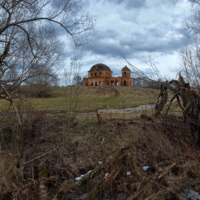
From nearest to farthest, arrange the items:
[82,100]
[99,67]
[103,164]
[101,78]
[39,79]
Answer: [103,164]
[39,79]
[82,100]
[101,78]
[99,67]

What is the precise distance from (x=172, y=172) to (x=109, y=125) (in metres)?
3.70

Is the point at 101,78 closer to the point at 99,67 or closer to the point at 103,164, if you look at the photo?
the point at 99,67

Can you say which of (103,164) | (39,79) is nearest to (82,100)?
(39,79)

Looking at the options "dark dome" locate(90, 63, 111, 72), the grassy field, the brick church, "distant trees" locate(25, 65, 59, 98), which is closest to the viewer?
the grassy field

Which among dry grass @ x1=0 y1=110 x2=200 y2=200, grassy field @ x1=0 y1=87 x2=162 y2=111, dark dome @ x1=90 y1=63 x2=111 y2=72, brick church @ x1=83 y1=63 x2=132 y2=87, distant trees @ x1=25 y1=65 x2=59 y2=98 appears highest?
dark dome @ x1=90 y1=63 x2=111 y2=72

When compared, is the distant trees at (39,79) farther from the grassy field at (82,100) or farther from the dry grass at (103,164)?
the dry grass at (103,164)

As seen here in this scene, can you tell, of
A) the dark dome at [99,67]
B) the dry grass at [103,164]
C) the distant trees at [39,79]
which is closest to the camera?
the dry grass at [103,164]

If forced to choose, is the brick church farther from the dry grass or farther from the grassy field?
the dry grass

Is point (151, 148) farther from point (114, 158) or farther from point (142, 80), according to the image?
point (142, 80)

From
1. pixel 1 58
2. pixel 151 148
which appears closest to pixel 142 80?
pixel 151 148

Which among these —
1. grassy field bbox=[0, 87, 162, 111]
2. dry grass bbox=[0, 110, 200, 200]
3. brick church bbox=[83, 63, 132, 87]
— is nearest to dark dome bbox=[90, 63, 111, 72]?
brick church bbox=[83, 63, 132, 87]

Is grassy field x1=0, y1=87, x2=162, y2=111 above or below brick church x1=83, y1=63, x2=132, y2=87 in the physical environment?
below

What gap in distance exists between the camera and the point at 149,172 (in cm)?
466

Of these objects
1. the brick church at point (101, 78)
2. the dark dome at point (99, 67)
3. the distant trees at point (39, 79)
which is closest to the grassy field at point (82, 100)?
the distant trees at point (39, 79)
